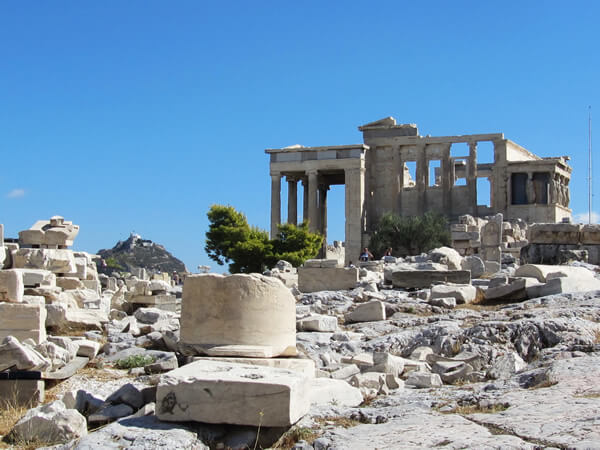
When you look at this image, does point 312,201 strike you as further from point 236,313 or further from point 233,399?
point 233,399

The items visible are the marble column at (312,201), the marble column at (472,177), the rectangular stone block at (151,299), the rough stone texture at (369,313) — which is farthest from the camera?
the marble column at (472,177)

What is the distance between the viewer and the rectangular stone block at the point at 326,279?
1759 centimetres

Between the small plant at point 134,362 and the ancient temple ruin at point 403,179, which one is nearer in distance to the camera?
the small plant at point 134,362

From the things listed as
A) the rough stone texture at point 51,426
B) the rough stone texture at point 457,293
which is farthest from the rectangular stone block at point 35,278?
the rough stone texture at point 51,426

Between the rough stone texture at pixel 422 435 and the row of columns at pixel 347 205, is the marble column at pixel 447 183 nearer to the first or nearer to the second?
the row of columns at pixel 347 205

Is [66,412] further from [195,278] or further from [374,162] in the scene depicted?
[374,162]

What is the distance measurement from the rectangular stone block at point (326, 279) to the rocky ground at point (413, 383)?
181 inches

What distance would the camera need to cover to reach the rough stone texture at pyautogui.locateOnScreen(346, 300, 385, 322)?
12594 mm

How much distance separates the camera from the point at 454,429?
16.9ft

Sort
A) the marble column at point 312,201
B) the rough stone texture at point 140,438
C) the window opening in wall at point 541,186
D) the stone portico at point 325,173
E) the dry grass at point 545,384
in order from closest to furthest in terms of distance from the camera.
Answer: the rough stone texture at point 140,438 → the dry grass at point 545,384 → the window opening in wall at point 541,186 → the stone portico at point 325,173 → the marble column at point 312,201

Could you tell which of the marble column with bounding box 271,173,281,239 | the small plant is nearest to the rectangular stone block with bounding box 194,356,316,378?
the small plant

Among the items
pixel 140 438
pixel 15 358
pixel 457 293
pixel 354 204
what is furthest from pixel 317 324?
pixel 354 204

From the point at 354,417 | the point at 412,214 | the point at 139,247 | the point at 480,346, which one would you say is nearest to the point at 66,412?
the point at 354,417

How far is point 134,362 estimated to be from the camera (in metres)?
9.00
